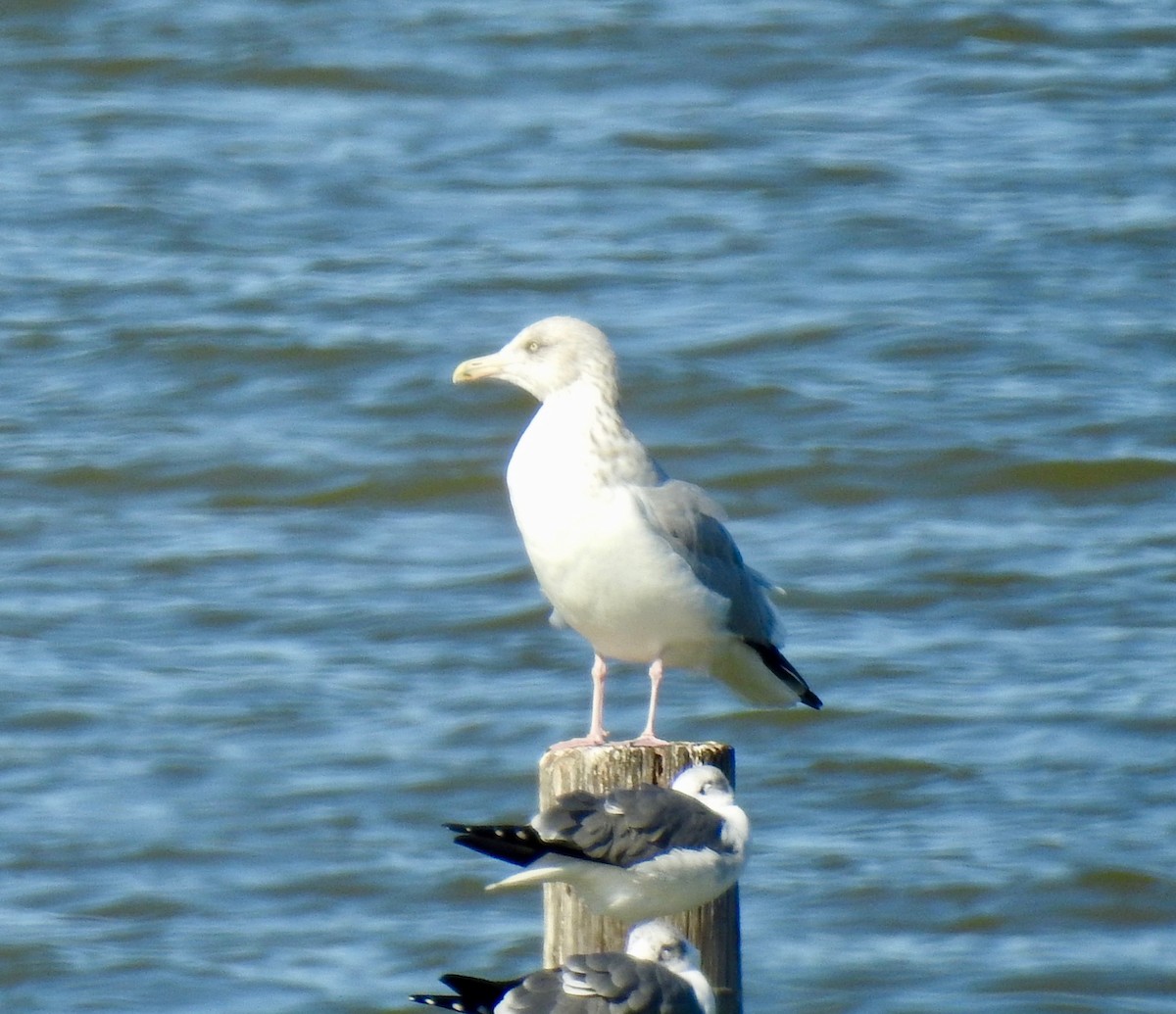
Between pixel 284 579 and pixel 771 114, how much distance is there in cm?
691

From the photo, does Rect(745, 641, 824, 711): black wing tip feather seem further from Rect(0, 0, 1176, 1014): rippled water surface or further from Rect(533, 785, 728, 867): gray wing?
Rect(0, 0, 1176, 1014): rippled water surface

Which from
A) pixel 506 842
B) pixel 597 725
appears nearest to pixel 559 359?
pixel 597 725

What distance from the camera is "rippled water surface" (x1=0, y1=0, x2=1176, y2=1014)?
8.58 meters

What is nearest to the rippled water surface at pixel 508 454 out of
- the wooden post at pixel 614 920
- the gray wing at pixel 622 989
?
the wooden post at pixel 614 920

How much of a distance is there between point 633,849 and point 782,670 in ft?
4.92

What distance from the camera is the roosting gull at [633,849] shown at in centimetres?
414

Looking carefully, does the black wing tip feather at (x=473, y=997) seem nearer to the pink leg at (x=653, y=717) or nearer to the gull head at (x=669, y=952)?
the gull head at (x=669, y=952)

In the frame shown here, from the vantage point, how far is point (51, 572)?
11.8 m

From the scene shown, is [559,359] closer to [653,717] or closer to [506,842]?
[653,717]

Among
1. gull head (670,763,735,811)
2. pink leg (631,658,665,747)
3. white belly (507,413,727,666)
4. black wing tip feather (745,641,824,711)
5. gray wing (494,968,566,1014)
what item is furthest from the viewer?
black wing tip feather (745,641,824,711)

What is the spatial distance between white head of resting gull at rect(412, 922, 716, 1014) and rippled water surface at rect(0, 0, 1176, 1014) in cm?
365

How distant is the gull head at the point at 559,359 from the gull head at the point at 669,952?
136 cm

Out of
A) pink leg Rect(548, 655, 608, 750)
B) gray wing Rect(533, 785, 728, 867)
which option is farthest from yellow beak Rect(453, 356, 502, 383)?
gray wing Rect(533, 785, 728, 867)

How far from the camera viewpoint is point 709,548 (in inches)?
211
